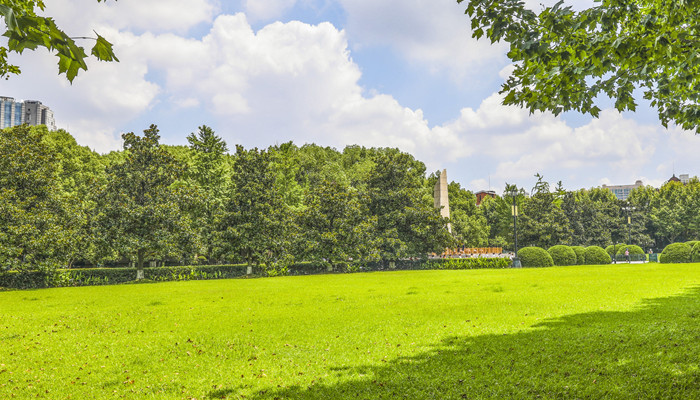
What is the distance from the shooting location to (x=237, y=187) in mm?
34250

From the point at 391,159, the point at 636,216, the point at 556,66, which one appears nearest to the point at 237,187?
the point at 391,159

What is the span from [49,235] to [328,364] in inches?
960

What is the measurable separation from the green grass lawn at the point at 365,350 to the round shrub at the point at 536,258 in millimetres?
25666

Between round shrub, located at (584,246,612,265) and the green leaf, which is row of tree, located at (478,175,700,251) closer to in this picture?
round shrub, located at (584,246,612,265)

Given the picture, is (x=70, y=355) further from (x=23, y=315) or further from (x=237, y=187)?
(x=237, y=187)

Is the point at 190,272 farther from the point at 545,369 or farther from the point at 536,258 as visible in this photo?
the point at 536,258

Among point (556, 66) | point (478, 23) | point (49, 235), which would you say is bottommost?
point (49, 235)

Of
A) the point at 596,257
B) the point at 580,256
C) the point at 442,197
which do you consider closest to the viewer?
the point at 580,256

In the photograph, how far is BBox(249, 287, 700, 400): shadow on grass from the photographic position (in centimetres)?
589

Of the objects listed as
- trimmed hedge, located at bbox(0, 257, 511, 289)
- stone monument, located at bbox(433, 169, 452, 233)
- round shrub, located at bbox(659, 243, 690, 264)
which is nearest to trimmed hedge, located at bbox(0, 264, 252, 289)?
trimmed hedge, located at bbox(0, 257, 511, 289)

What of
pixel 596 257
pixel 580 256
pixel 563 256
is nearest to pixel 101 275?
pixel 563 256

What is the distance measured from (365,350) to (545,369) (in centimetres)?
325

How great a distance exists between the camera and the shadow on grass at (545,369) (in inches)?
232

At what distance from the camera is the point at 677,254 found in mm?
42188
